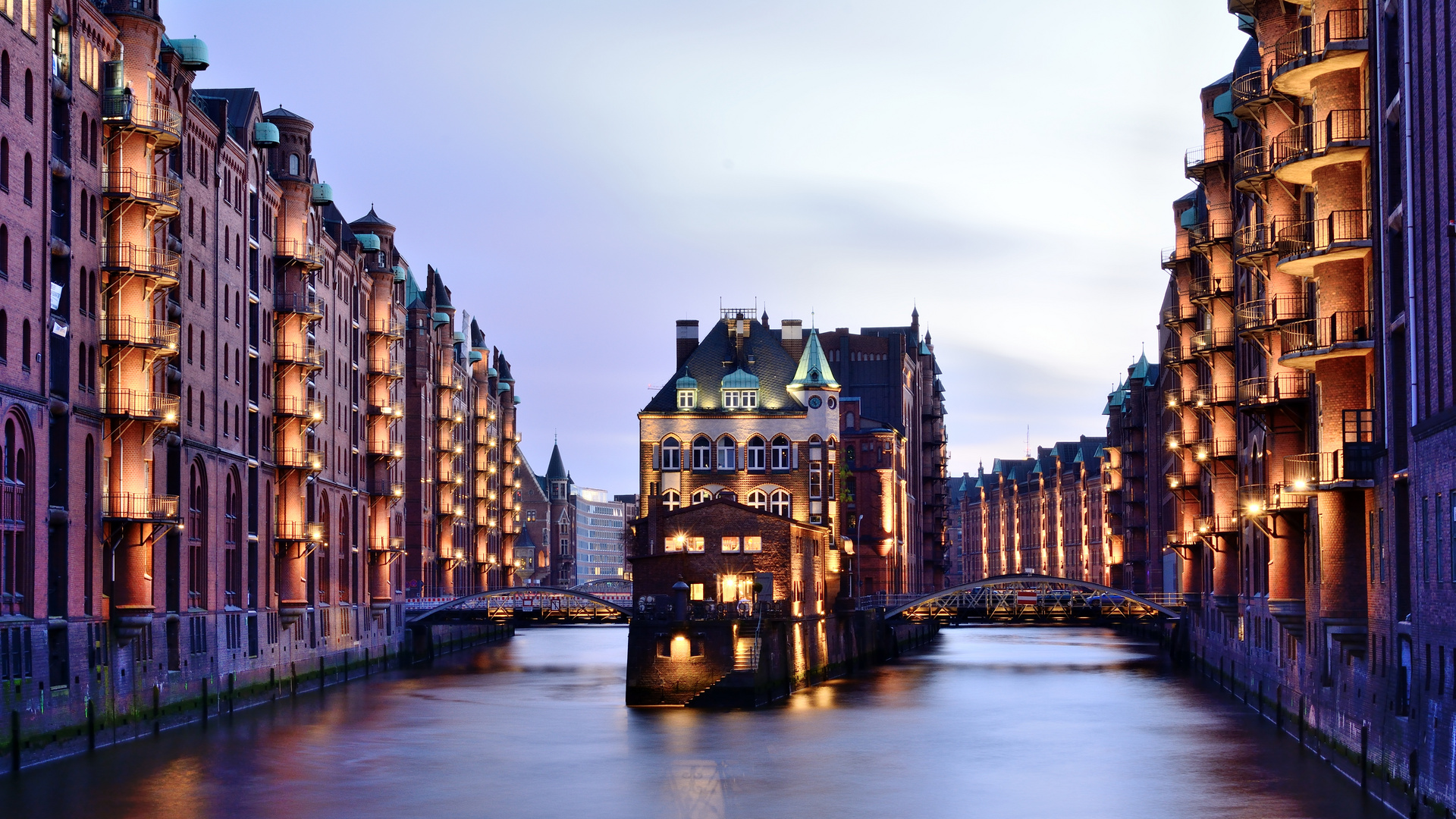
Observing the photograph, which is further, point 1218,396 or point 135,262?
point 1218,396

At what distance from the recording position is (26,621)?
51281mm

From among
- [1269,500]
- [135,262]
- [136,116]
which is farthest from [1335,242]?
[135,262]

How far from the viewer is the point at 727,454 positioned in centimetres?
11044

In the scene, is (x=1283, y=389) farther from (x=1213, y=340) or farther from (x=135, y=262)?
(x=135, y=262)

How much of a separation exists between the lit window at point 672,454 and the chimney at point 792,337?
1064 cm

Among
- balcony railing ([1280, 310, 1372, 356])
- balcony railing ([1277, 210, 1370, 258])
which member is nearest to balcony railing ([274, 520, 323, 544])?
balcony railing ([1280, 310, 1372, 356])

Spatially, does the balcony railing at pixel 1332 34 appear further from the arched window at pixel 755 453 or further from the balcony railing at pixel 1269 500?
the arched window at pixel 755 453

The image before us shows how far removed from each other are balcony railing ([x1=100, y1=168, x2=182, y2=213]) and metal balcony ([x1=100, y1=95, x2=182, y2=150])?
1343mm

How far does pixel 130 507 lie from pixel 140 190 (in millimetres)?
10231

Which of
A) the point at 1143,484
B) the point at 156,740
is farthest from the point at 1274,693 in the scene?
the point at 1143,484

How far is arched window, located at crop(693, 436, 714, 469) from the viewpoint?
110 metres

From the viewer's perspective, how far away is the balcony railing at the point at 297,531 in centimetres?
8250

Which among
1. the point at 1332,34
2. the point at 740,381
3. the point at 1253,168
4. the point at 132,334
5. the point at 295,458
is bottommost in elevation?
the point at 295,458

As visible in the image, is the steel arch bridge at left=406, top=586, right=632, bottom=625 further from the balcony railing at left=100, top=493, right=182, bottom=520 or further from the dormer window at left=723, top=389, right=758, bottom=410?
the balcony railing at left=100, top=493, right=182, bottom=520
